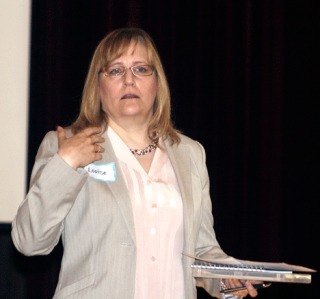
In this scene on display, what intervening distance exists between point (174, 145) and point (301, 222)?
2206mm

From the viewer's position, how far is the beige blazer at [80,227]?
212 centimetres

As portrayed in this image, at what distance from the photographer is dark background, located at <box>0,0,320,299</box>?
4348 millimetres

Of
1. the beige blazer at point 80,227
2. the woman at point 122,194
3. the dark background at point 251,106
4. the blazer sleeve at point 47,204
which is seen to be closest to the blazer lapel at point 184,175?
the woman at point 122,194

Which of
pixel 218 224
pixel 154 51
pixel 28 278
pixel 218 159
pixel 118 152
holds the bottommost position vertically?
pixel 28 278

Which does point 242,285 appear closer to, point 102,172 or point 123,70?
point 102,172

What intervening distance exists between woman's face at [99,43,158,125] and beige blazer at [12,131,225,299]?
0.68 ft

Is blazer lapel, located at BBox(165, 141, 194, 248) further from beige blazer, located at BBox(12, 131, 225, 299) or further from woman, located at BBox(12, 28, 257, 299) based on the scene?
beige blazer, located at BBox(12, 131, 225, 299)

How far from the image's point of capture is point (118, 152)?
7.78ft

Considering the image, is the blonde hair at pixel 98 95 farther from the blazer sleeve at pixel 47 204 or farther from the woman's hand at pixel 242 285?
the woman's hand at pixel 242 285

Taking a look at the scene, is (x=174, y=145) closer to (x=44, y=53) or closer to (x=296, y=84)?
(x=44, y=53)

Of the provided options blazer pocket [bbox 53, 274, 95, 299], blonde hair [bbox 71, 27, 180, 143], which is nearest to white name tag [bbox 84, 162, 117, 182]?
blonde hair [bbox 71, 27, 180, 143]

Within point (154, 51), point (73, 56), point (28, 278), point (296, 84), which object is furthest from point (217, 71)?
point (154, 51)

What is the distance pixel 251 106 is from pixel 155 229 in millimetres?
2345

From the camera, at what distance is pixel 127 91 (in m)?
2.40
